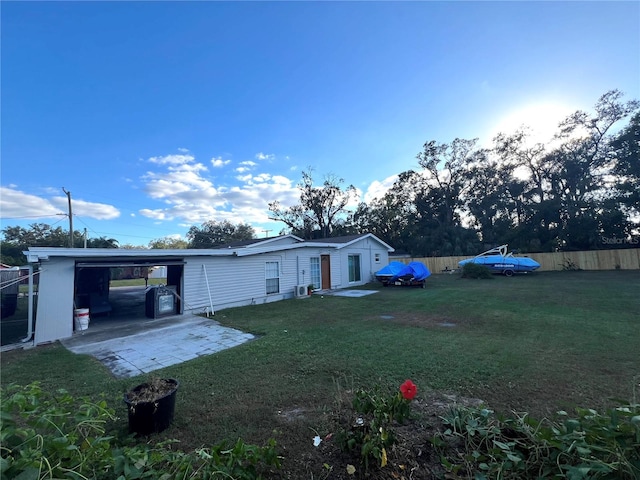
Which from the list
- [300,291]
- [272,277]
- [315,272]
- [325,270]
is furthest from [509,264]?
[272,277]

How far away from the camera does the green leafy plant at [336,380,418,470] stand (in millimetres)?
1880

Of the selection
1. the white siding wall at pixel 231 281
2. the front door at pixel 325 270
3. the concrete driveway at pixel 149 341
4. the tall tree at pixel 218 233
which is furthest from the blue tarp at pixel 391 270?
the tall tree at pixel 218 233

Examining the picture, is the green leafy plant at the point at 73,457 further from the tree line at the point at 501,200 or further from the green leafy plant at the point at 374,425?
the tree line at the point at 501,200

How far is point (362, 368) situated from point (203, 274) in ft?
21.7

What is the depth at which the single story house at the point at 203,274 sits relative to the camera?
20.5ft

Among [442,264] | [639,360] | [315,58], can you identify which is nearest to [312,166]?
[442,264]

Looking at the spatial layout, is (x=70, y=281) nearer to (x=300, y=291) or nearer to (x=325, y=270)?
(x=300, y=291)

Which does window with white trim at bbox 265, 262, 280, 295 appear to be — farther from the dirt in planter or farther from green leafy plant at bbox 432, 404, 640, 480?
green leafy plant at bbox 432, 404, 640, 480

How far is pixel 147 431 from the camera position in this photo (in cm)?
268

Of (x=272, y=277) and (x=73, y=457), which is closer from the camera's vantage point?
(x=73, y=457)

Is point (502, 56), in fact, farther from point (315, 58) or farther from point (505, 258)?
point (505, 258)

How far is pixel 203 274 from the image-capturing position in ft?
29.5

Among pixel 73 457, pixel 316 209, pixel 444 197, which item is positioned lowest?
pixel 73 457

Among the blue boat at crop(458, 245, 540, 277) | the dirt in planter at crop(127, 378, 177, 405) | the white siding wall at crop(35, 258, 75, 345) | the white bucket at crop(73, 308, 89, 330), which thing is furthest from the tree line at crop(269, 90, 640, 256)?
the dirt in planter at crop(127, 378, 177, 405)
